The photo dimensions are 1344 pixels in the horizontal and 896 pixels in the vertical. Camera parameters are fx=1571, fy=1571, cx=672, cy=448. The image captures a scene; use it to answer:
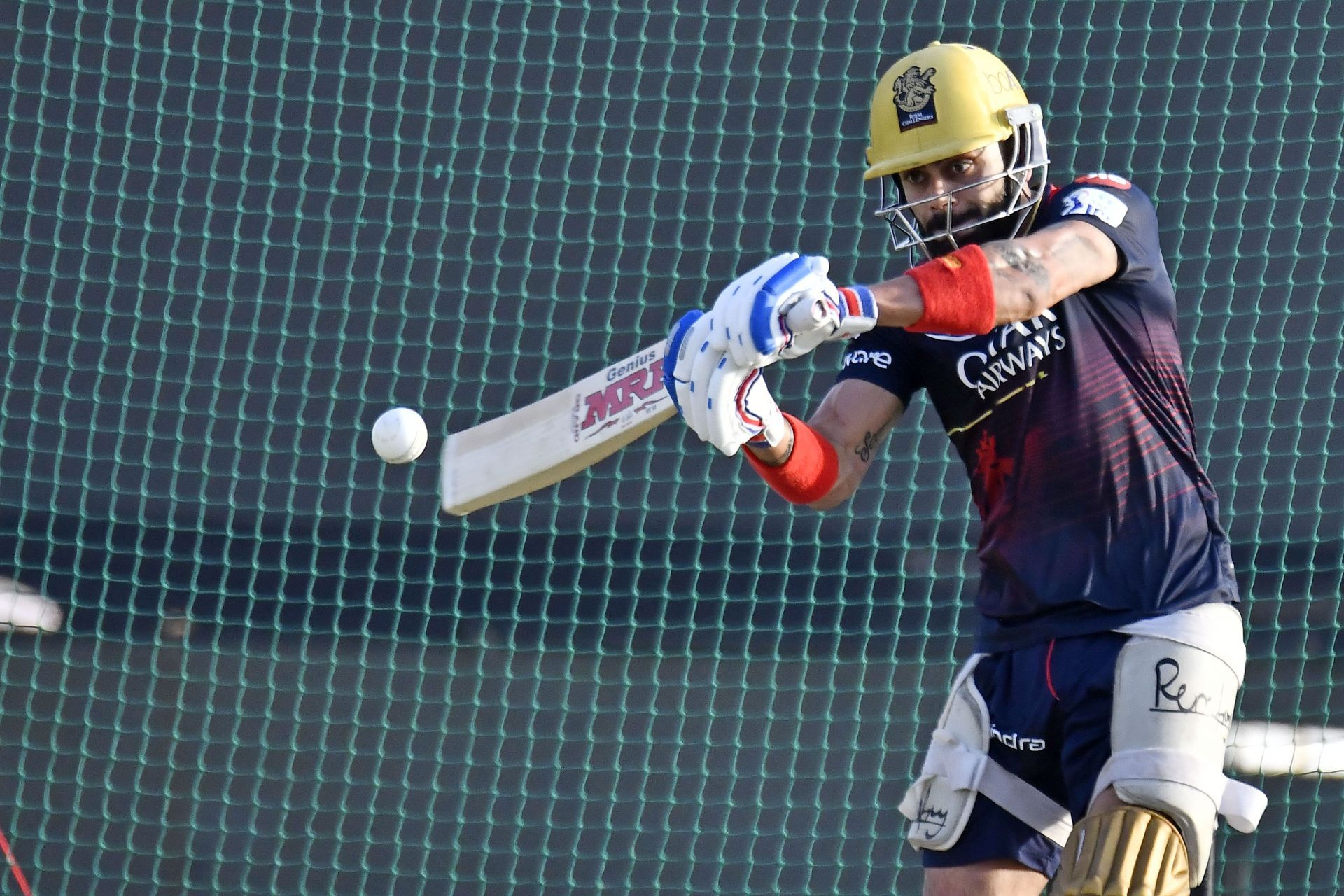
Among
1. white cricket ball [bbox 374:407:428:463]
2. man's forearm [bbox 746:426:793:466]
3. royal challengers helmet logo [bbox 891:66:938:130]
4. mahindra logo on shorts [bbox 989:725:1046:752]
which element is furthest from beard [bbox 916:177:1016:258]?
white cricket ball [bbox 374:407:428:463]

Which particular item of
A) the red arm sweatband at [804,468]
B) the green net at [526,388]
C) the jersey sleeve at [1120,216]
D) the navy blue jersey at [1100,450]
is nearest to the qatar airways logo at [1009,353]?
the navy blue jersey at [1100,450]

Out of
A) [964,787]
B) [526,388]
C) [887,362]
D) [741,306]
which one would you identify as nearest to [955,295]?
[741,306]

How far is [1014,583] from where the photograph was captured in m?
2.28

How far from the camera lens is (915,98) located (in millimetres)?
2291

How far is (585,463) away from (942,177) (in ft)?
2.19

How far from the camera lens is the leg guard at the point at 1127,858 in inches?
78.3

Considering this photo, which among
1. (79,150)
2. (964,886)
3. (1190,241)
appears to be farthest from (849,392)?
(79,150)

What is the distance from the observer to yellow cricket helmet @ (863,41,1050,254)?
2.26m

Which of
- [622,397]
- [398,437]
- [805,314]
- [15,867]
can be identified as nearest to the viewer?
[805,314]

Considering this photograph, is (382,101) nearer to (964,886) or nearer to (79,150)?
(79,150)

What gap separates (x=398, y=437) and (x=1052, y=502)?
139 cm

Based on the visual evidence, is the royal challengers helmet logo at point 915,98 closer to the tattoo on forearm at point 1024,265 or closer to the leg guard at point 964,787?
the tattoo on forearm at point 1024,265

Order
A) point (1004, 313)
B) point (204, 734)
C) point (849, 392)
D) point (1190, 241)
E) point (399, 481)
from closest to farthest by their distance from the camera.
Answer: point (1004, 313)
point (849, 392)
point (204, 734)
point (1190, 241)
point (399, 481)

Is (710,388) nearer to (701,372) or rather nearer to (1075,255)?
(701,372)
